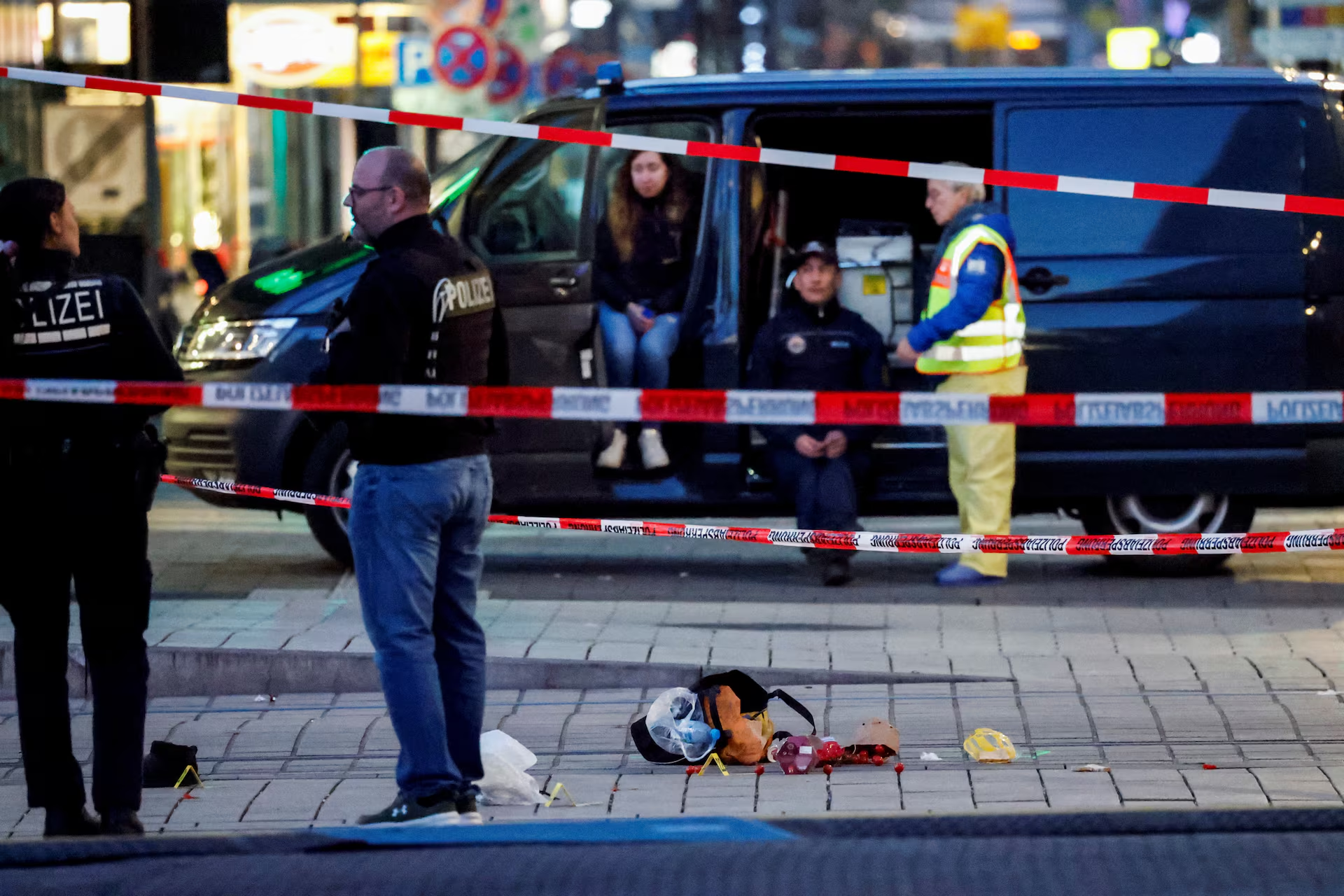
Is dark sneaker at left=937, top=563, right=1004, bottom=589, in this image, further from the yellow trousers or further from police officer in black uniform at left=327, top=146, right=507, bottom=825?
police officer in black uniform at left=327, top=146, right=507, bottom=825

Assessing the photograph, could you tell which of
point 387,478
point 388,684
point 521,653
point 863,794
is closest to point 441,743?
point 388,684

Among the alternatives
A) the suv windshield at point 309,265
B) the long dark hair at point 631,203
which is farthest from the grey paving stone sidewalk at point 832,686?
the long dark hair at point 631,203

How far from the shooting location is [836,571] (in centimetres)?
876

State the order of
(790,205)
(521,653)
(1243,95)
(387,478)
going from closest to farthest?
(387,478), (521,653), (1243,95), (790,205)

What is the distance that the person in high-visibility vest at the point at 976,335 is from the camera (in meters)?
8.34

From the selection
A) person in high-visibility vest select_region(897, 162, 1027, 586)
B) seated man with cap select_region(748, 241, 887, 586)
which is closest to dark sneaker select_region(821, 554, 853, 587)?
seated man with cap select_region(748, 241, 887, 586)

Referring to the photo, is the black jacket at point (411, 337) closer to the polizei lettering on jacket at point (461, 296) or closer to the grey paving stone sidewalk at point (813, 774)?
the polizei lettering on jacket at point (461, 296)

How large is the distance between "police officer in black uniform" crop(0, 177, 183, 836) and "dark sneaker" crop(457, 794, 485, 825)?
0.73 metres

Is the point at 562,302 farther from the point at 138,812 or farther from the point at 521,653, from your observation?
the point at 138,812

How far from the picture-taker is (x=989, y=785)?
5.36 m

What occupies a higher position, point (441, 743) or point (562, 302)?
point (562, 302)

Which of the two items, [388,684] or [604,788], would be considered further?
[604,788]

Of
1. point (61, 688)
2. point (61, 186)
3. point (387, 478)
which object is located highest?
point (61, 186)

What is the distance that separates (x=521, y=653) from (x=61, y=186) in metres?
2.50
